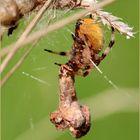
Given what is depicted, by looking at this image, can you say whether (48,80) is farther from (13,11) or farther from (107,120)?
(13,11)

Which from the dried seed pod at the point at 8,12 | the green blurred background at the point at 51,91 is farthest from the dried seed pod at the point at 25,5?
the green blurred background at the point at 51,91

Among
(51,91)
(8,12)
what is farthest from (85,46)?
(51,91)

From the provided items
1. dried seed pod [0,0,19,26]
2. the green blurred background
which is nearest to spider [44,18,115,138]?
dried seed pod [0,0,19,26]

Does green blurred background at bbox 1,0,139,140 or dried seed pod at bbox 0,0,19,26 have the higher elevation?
dried seed pod at bbox 0,0,19,26

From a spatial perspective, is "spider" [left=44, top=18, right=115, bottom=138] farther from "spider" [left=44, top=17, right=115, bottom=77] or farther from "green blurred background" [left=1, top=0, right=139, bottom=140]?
"green blurred background" [left=1, top=0, right=139, bottom=140]

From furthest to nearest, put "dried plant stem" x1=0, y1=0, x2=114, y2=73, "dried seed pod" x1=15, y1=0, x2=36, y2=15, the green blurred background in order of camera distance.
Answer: the green blurred background → "dried seed pod" x1=15, y1=0, x2=36, y2=15 → "dried plant stem" x1=0, y1=0, x2=114, y2=73

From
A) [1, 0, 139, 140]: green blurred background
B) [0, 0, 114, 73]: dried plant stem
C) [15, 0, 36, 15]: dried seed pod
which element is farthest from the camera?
[1, 0, 139, 140]: green blurred background

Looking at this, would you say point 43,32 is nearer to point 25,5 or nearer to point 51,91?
point 25,5
